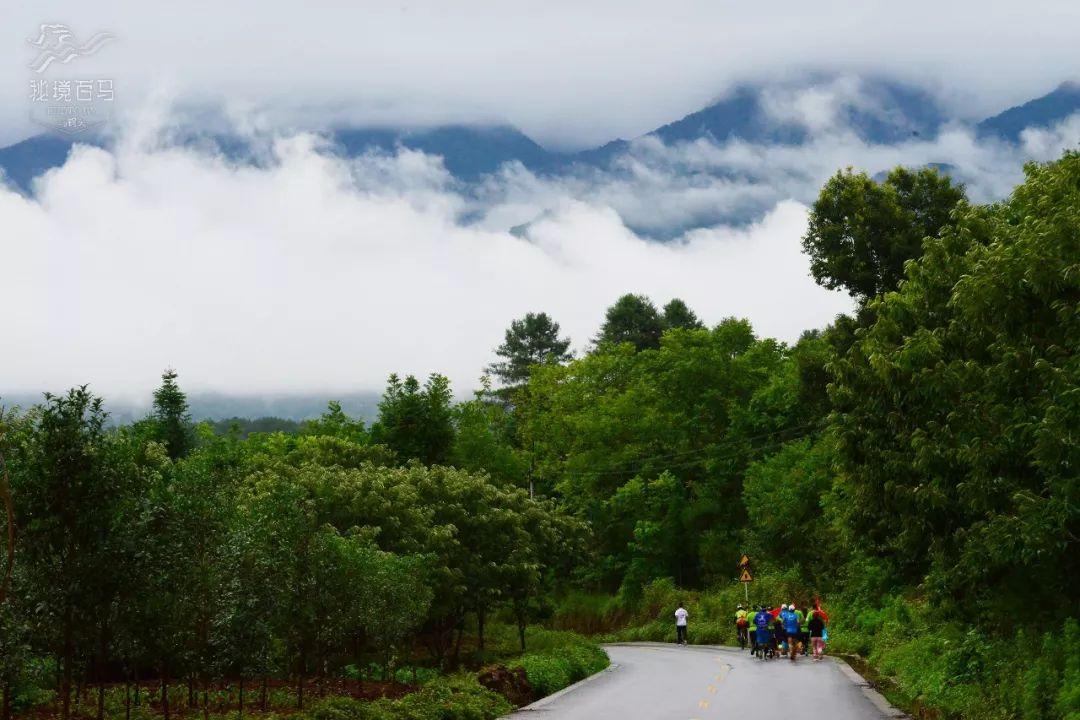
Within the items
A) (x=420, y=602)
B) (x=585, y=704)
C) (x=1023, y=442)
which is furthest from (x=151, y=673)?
(x=1023, y=442)

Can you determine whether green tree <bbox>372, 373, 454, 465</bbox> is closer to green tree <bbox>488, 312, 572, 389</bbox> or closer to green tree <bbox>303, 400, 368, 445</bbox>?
green tree <bbox>303, 400, 368, 445</bbox>

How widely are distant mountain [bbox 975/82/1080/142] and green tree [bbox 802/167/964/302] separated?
104779mm

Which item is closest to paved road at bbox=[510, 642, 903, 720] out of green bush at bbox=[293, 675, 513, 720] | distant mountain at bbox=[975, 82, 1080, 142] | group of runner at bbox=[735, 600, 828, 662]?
green bush at bbox=[293, 675, 513, 720]

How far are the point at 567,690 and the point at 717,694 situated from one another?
136 inches

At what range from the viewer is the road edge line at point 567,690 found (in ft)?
70.7

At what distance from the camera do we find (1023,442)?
14523 millimetres

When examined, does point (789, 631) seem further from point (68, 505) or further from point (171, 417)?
point (171, 417)

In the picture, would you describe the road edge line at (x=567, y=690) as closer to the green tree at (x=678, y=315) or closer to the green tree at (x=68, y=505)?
the green tree at (x=68, y=505)

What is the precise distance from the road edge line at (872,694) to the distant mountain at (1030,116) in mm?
120904

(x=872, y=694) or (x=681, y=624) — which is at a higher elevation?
(x=681, y=624)

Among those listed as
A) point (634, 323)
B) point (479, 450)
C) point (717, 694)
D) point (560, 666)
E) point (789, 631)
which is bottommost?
point (717, 694)

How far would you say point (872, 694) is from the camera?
23.0m

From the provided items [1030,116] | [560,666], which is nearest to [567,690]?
[560,666]

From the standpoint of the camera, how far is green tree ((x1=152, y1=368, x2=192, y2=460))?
55875 mm
